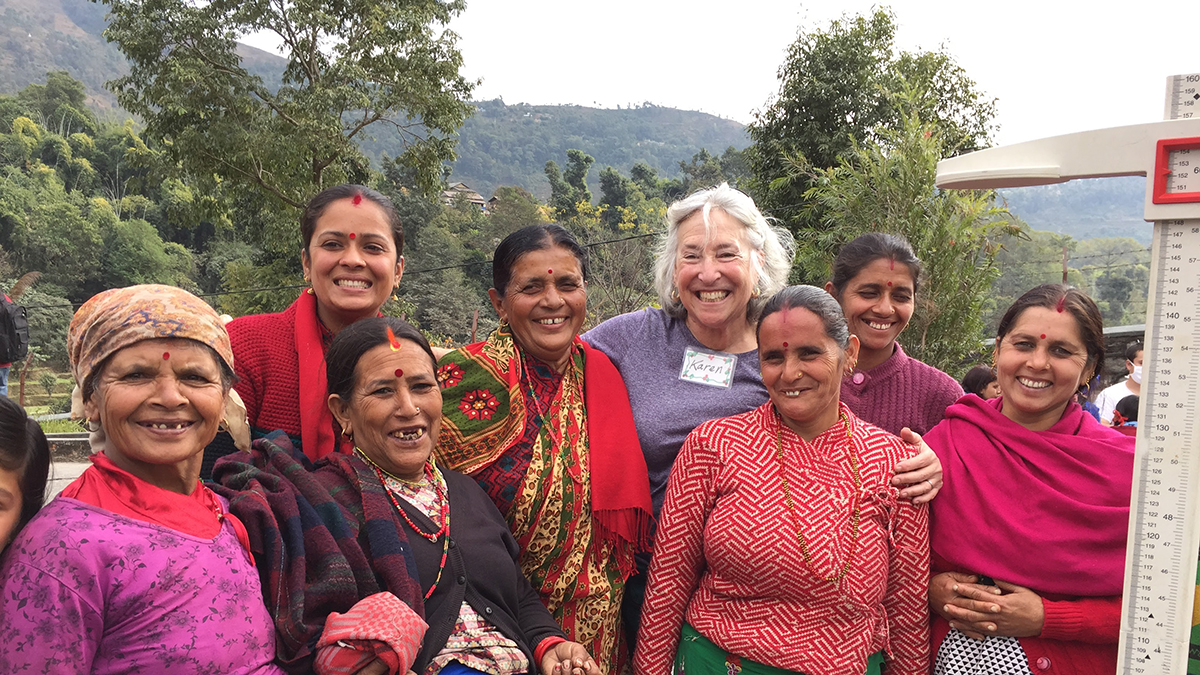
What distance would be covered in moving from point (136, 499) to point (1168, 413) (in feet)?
7.45

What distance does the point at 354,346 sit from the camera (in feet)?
7.61

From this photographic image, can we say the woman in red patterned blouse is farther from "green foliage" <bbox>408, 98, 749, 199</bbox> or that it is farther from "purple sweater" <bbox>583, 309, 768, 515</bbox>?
"green foliage" <bbox>408, 98, 749, 199</bbox>

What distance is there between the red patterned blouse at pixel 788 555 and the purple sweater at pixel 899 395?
0.52m

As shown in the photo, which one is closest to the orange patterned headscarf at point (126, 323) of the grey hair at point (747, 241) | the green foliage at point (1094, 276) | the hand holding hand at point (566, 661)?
the hand holding hand at point (566, 661)

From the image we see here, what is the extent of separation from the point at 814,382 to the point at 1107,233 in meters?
94.1

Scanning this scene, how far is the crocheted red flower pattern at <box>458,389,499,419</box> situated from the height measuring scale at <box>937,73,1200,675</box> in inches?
71.9

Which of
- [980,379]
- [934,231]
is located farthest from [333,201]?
[934,231]

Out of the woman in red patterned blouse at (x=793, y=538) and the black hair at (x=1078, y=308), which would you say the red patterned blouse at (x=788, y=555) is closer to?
the woman in red patterned blouse at (x=793, y=538)

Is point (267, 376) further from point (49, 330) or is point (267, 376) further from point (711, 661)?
point (49, 330)

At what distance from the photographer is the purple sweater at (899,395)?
2.99m

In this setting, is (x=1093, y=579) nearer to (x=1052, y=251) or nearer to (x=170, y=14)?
(x=170, y=14)

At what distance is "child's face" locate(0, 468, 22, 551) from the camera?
1.67 m

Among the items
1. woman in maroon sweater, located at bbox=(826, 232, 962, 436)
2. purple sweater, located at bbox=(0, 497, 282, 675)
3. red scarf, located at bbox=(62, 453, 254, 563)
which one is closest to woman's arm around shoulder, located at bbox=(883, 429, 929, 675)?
woman in maroon sweater, located at bbox=(826, 232, 962, 436)

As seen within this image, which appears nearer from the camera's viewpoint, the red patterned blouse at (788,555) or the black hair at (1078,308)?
the red patterned blouse at (788,555)
